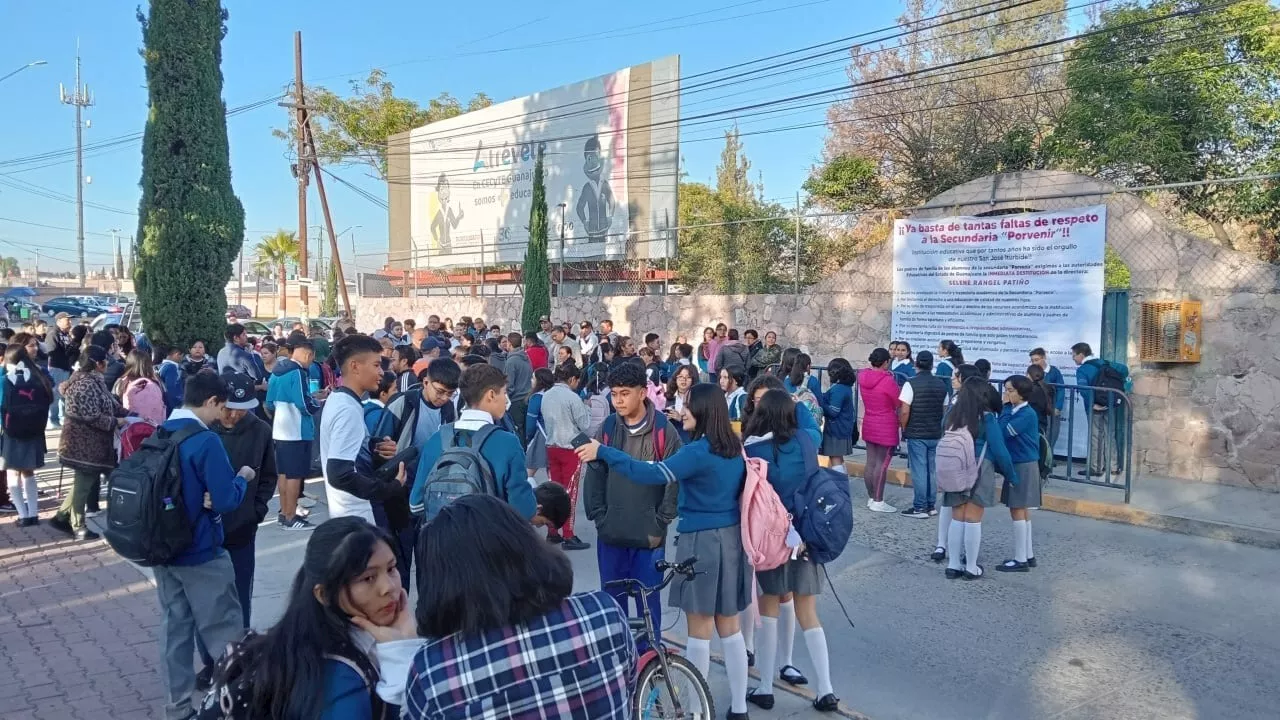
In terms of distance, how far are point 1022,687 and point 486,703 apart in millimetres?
4063

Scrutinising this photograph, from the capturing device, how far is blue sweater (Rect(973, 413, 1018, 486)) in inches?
276

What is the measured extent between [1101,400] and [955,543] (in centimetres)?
412

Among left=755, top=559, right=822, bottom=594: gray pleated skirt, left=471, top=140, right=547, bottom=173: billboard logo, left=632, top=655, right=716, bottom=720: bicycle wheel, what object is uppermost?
left=471, top=140, right=547, bottom=173: billboard logo

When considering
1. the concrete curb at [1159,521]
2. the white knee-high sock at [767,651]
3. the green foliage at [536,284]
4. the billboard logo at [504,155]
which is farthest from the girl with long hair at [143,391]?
the billboard logo at [504,155]

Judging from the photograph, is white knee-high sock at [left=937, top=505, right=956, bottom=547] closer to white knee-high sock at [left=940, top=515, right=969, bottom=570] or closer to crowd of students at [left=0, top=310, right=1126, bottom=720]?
crowd of students at [left=0, top=310, right=1126, bottom=720]

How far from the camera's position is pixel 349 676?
2102 mm

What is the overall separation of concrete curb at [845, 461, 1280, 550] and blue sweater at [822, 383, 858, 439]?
2119 millimetres

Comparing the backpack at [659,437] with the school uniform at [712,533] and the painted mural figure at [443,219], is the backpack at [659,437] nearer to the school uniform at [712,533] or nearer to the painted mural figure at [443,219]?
the school uniform at [712,533]

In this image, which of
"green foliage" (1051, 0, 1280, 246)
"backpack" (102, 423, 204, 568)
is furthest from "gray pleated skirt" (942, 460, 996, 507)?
"green foliage" (1051, 0, 1280, 246)

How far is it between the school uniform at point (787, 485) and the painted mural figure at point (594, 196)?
67.3 ft

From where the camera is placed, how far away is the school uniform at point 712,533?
4.34 metres

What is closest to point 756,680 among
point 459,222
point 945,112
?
point 945,112

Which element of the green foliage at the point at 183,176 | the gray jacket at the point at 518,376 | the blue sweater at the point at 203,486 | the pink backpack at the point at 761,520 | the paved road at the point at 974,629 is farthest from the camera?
the green foliage at the point at 183,176

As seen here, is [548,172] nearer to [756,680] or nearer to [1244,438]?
[1244,438]
